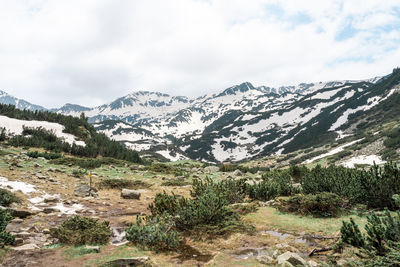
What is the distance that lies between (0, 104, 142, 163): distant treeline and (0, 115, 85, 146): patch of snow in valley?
1.28m

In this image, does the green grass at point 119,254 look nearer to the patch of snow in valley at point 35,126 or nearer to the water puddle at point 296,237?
the water puddle at point 296,237

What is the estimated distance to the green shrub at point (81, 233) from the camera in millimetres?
8289

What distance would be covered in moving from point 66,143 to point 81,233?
35651 mm

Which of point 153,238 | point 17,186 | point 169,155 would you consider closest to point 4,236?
point 153,238

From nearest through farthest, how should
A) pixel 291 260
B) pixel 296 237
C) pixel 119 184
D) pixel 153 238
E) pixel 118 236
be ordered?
1. pixel 291 260
2. pixel 153 238
3. pixel 296 237
4. pixel 118 236
5. pixel 119 184

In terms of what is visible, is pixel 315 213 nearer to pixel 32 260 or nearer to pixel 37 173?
pixel 32 260

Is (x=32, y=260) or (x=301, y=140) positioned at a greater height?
(x=301, y=140)

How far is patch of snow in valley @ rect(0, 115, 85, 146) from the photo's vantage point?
141ft

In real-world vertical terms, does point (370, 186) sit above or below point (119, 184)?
above

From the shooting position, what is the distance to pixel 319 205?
10227 mm

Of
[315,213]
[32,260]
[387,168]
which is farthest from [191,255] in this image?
[387,168]

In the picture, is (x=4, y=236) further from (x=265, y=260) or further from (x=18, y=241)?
(x=265, y=260)

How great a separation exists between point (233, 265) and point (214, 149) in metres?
190

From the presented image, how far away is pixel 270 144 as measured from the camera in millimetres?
172875
